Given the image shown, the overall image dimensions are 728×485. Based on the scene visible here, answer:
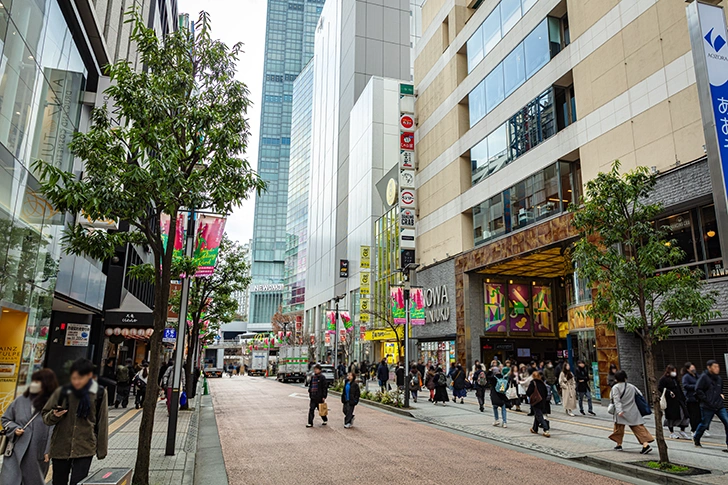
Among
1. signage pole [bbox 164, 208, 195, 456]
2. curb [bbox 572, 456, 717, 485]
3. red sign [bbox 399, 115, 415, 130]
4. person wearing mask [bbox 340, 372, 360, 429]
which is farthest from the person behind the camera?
red sign [bbox 399, 115, 415, 130]

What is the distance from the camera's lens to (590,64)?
21.5m

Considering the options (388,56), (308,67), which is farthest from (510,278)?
(308,67)

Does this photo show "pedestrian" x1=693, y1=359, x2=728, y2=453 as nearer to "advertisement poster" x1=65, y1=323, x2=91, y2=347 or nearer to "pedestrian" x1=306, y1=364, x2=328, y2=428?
"pedestrian" x1=306, y1=364, x2=328, y2=428

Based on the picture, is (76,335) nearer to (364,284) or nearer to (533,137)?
(533,137)

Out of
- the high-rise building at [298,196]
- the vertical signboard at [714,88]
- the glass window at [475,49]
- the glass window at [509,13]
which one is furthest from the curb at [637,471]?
the high-rise building at [298,196]

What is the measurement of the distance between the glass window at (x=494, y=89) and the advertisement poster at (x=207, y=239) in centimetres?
2136

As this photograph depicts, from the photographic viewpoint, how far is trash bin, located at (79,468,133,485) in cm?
476

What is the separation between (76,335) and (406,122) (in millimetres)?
26877

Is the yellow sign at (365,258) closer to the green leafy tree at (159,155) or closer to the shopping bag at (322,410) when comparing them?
the shopping bag at (322,410)

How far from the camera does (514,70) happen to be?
27.1 metres

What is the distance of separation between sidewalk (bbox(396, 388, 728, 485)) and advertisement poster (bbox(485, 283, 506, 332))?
10.2 m

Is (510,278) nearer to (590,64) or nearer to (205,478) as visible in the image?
(590,64)

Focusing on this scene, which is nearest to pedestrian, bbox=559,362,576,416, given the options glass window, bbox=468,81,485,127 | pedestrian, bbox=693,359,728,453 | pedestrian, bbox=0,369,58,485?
pedestrian, bbox=693,359,728,453

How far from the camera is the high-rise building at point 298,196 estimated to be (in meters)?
106
